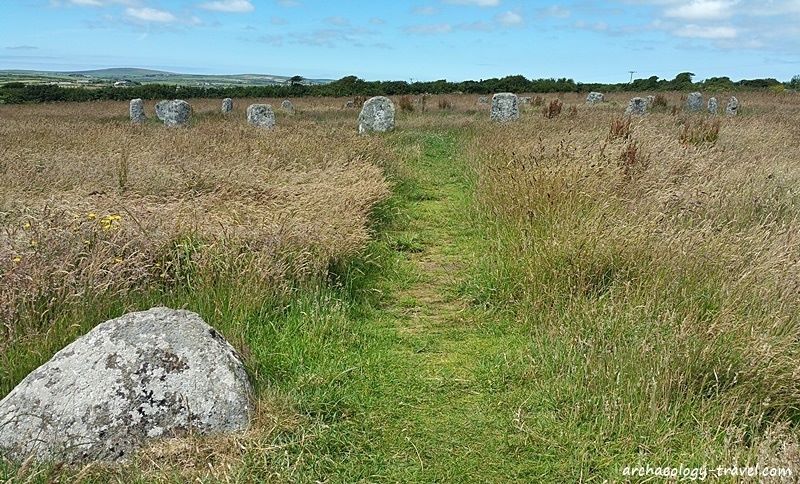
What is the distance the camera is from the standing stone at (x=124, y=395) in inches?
99.9

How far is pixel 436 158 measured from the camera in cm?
1206

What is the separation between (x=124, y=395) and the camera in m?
2.67

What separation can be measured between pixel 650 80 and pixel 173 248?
41186 millimetres

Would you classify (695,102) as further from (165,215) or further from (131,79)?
(131,79)

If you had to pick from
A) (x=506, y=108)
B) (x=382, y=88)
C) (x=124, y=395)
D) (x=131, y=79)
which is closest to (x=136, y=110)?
(x=506, y=108)

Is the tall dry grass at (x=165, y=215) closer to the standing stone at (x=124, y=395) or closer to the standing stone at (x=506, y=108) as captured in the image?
the standing stone at (x=124, y=395)

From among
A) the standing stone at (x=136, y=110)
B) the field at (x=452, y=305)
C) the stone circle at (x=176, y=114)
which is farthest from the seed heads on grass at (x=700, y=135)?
the standing stone at (x=136, y=110)

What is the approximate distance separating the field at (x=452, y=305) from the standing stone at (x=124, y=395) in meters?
0.10

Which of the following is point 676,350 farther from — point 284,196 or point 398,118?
point 398,118

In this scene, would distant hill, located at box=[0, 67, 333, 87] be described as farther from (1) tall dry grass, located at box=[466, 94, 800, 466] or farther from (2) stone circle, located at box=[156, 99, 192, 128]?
(1) tall dry grass, located at box=[466, 94, 800, 466]

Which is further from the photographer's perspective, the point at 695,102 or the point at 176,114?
the point at 695,102

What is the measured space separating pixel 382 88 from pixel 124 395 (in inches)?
1365

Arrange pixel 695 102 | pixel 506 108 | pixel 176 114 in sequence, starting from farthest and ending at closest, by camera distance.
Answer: pixel 695 102
pixel 176 114
pixel 506 108

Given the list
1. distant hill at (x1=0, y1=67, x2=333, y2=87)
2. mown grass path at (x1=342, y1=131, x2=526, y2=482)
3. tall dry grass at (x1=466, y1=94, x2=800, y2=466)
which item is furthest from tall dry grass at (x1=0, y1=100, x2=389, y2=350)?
distant hill at (x1=0, y1=67, x2=333, y2=87)
